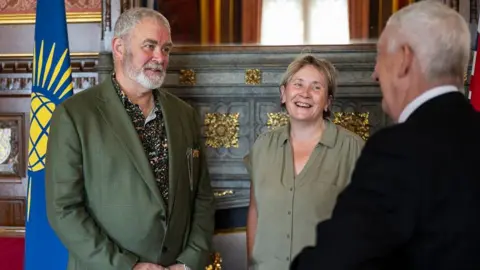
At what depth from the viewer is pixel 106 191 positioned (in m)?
2.19

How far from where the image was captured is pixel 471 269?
1.22 m

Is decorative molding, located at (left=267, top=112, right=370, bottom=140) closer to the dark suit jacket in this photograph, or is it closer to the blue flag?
the blue flag

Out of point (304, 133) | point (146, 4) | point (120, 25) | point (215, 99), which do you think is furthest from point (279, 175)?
point (146, 4)

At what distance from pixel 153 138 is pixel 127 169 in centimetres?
18

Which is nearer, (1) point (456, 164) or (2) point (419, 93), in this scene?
(1) point (456, 164)

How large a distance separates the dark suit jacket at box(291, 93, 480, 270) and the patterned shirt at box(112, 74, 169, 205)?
A: 1133 millimetres

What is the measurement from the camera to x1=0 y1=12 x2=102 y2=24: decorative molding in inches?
185

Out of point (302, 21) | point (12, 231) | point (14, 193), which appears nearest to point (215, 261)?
point (12, 231)

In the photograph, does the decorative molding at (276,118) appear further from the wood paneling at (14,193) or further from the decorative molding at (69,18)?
the wood paneling at (14,193)

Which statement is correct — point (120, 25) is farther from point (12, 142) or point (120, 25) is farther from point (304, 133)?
point (12, 142)

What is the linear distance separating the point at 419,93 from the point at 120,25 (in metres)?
1.35

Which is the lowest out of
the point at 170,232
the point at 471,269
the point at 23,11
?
the point at 170,232

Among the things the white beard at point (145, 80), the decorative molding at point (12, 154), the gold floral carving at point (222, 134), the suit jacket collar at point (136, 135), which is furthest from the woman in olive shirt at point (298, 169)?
the decorative molding at point (12, 154)

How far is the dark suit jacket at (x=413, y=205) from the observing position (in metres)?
1.19
